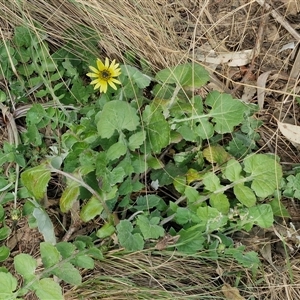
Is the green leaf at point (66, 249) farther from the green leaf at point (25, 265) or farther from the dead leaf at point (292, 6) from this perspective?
the dead leaf at point (292, 6)

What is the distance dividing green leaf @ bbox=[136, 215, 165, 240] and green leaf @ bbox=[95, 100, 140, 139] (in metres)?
0.22

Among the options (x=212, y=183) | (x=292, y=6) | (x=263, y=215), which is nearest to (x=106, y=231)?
(x=212, y=183)

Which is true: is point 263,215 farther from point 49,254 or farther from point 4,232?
point 4,232

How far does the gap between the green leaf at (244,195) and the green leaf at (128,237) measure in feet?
0.86

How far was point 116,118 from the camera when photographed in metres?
1.23

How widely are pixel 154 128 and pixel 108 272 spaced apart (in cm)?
39

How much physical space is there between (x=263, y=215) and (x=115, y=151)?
399mm

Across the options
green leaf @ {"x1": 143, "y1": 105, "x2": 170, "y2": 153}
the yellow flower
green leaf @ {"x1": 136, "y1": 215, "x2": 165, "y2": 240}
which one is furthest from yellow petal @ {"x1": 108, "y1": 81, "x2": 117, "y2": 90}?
green leaf @ {"x1": 136, "y1": 215, "x2": 165, "y2": 240}

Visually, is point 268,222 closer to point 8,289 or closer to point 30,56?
point 8,289

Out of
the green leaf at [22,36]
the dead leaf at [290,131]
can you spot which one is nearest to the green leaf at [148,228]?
the dead leaf at [290,131]

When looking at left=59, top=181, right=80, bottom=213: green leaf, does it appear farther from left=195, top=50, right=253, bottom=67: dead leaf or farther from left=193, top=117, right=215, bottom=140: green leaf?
left=195, top=50, right=253, bottom=67: dead leaf

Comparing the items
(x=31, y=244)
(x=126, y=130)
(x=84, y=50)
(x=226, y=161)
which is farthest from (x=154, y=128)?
(x=31, y=244)

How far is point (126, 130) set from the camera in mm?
1289

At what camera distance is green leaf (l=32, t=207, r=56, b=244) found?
49.2 inches
